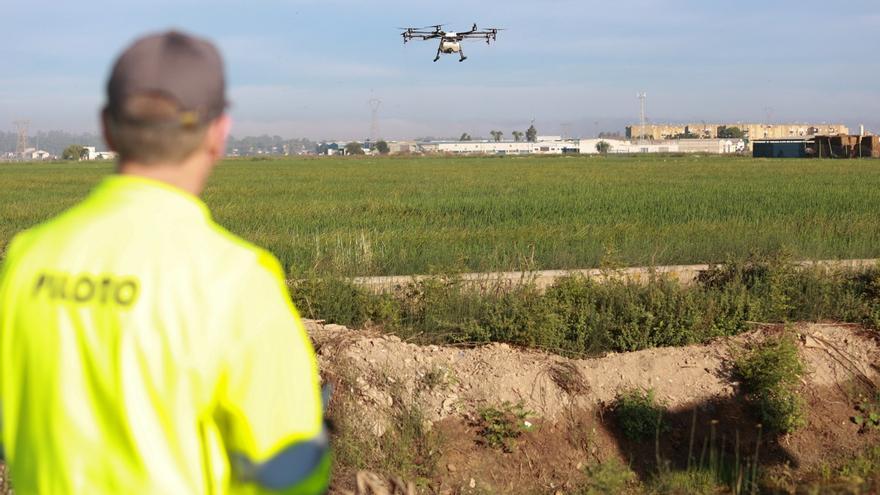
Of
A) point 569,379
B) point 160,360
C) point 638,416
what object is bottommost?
point 638,416

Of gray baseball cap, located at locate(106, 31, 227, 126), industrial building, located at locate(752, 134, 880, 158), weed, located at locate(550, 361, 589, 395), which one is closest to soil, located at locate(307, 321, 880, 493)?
weed, located at locate(550, 361, 589, 395)

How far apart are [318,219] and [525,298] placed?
430 inches

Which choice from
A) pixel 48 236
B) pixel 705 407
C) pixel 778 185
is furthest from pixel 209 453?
pixel 778 185

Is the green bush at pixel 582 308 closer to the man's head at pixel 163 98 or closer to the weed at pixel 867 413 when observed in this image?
the weed at pixel 867 413

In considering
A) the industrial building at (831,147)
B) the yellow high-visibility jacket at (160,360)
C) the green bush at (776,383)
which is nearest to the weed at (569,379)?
the green bush at (776,383)

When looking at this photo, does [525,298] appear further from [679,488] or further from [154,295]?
[154,295]

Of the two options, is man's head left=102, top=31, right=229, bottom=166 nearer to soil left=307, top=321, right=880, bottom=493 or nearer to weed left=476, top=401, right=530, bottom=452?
soil left=307, top=321, right=880, bottom=493

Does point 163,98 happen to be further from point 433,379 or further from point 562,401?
point 562,401

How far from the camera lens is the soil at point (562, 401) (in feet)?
24.3

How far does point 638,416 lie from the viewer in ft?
25.7

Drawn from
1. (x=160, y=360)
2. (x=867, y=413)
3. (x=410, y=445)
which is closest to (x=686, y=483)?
(x=410, y=445)

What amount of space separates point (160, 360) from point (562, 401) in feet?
21.0

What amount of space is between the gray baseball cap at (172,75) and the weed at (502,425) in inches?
229

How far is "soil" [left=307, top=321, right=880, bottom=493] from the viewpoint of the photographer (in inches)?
292
